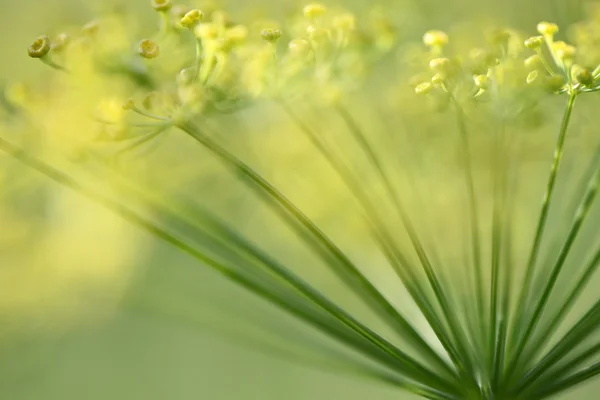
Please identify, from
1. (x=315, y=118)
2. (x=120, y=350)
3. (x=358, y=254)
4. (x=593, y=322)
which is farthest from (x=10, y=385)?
(x=593, y=322)

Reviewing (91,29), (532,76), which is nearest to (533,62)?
(532,76)

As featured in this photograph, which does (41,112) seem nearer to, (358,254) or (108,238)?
(108,238)

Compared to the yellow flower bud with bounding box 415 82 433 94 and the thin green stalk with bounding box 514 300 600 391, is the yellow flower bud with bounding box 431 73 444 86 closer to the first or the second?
the yellow flower bud with bounding box 415 82 433 94

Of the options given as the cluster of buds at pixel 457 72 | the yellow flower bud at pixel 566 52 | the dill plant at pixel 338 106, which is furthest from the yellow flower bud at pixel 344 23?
the yellow flower bud at pixel 566 52

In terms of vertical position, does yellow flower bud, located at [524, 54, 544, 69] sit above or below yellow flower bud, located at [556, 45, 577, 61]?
above

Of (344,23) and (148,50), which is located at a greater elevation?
(344,23)

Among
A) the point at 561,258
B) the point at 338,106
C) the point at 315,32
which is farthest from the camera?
the point at 338,106

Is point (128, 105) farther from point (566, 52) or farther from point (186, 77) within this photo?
point (566, 52)

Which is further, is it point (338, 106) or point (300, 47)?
point (338, 106)

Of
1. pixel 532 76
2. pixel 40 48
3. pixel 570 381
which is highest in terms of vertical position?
pixel 532 76

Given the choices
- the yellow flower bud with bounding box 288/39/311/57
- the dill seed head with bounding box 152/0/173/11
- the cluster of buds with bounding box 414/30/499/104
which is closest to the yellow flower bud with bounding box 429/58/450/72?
the cluster of buds with bounding box 414/30/499/104

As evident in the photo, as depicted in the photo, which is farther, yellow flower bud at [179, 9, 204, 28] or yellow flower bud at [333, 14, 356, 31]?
yellow flower bud at [333, 14, 356, 31]
